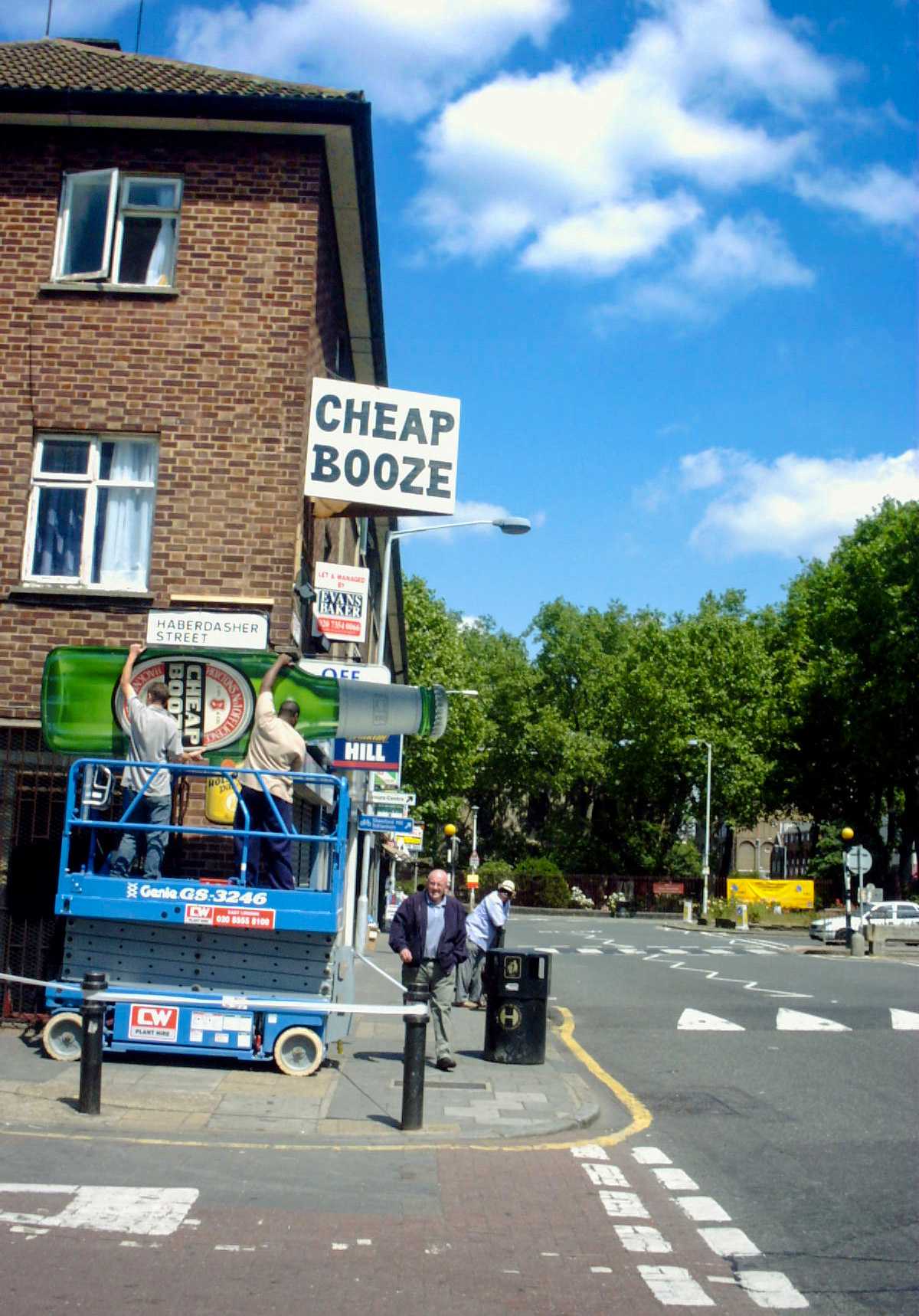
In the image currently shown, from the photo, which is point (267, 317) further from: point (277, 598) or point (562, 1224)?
point (562, 1224)

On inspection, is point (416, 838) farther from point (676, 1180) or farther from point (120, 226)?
point (676, 1180)

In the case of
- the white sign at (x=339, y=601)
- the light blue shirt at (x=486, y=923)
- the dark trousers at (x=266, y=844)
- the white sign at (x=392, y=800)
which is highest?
the white sign at (x=339, y=601)

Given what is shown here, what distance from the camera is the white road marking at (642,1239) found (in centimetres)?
638

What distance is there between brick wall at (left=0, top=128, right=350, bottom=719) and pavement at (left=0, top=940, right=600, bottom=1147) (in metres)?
4.11

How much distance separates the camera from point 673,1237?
6.59m

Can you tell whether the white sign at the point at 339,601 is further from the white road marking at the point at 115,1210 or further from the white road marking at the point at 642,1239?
the white road marking at the point at 642,1239

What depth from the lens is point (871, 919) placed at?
43.6 m

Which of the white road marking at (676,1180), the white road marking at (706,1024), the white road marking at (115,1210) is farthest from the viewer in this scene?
the white road marking at (706,1024)

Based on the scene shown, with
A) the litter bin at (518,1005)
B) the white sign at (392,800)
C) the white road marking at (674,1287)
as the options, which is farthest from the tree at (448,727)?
the white road marking at (674,1287)

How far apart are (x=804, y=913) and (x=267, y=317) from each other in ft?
163

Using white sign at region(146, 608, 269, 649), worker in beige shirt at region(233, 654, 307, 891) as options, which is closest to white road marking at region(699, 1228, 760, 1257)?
worker in beige shirt at region(233, 654, 307, 891)

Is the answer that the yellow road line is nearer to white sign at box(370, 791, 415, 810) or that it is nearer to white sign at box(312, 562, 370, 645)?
white sign at box(312, 562, 370, 645)

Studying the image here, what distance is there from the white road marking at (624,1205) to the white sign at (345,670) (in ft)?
20.4

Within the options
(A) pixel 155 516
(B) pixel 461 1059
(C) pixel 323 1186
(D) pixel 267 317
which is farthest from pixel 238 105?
(C) pixel 323 1186
